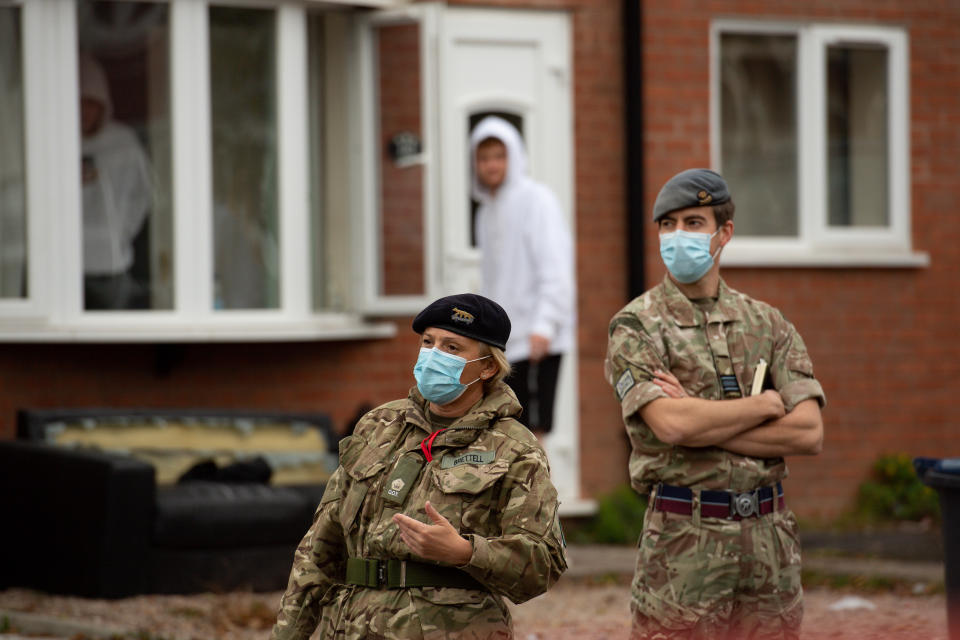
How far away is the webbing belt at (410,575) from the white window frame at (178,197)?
17.5ft

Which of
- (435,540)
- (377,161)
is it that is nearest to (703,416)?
(435,540)

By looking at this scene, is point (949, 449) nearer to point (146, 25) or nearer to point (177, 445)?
point (177, 445)

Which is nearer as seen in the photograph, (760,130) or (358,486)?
(358,486)

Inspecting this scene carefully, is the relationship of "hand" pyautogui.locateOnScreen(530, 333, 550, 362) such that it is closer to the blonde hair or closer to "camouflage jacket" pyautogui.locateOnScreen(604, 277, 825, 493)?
"camouflage jacket" pyautogui.locateOnScreen(604, 277, 825, 493)

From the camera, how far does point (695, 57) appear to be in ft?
33.2

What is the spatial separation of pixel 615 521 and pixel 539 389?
2.20 metres

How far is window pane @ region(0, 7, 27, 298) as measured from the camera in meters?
8.70

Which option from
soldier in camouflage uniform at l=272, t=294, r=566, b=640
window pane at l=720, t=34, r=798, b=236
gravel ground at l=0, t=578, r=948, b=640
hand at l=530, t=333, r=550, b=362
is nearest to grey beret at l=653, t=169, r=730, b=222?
soldier in camouflage uniform at l=272, t=294, r=566, b=640

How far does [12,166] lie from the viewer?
875cm

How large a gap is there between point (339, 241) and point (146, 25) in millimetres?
1767

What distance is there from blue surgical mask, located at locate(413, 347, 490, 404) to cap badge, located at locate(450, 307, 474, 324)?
3.6 inches

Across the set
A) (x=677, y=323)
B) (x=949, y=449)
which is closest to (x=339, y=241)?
(x=949, y=449)

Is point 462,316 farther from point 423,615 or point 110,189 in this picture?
point 110,189

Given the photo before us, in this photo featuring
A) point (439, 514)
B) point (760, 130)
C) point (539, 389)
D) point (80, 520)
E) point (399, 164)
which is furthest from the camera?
point (760, 130)
